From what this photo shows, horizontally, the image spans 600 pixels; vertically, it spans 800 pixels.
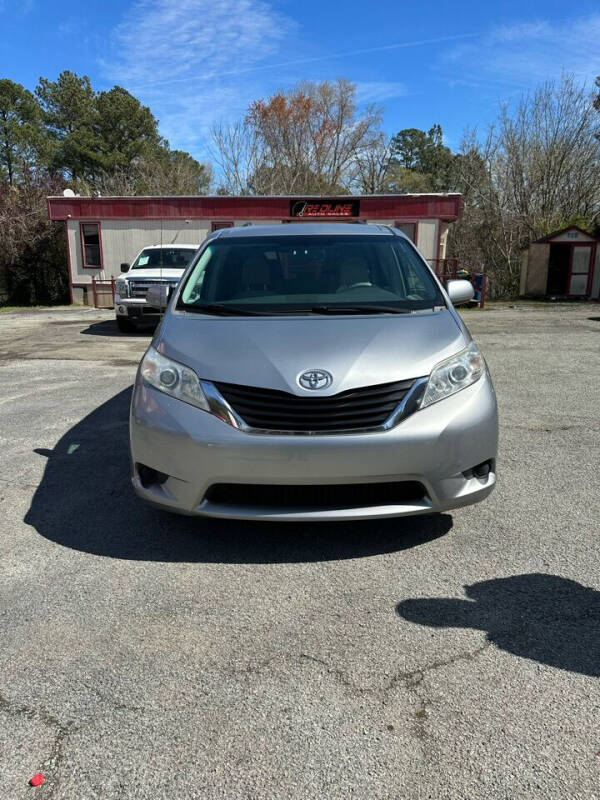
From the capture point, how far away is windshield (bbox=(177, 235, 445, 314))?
383cm

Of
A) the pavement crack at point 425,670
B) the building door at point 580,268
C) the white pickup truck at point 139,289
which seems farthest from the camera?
the building door at point 580,268

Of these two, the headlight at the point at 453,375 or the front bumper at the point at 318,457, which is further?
the headlight at the point at 453,375

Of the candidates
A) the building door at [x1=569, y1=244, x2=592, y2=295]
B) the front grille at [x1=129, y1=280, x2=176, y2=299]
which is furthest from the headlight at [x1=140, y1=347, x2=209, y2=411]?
the building door at [x1=569, y1=244, x2=592, y2=295]

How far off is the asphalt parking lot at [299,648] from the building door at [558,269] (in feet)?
70.3

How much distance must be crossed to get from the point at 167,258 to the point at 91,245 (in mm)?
10419

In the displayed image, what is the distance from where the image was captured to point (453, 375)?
3.15 m

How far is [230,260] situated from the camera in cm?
432

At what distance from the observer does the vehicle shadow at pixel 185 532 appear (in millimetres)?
3205

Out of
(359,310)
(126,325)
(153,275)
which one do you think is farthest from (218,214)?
(359,310)

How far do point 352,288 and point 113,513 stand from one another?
6.85 ft

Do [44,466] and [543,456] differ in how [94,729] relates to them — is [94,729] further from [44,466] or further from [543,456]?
[543,456]

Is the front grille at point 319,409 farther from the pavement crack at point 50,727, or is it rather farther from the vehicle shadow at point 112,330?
the vehicle shadow at point 112,330

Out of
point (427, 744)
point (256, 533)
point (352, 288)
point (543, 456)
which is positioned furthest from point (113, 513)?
point (543, 456)

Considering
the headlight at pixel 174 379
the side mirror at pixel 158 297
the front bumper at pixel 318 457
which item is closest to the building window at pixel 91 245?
the side mirror at pixel 158 297
